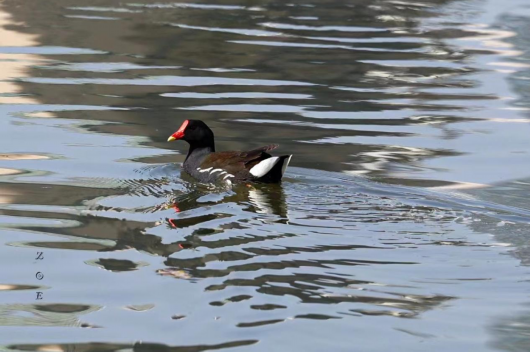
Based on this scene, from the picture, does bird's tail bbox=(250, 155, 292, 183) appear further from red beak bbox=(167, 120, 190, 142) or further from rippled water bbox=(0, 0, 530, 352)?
red beak bbox=(167, 120, 190, 142)

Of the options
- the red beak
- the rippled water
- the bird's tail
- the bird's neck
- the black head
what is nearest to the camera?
the rippled water

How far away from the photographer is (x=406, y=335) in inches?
245

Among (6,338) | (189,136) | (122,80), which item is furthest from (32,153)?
(6,338)

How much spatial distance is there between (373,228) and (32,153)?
12.9 ft

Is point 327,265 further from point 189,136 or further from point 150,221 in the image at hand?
point 189,136

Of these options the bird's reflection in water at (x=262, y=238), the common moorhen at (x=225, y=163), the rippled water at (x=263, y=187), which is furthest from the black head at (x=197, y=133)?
the bird's reflection in water at (x=262, y=238)

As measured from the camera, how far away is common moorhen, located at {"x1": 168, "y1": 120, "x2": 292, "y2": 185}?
32.9 ft

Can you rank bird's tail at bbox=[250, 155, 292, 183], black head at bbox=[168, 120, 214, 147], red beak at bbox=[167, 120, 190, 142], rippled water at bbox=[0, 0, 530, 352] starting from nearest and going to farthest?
rippled water at bbox=[0, 0, 530, 352] → bird's tail at bbox=[250, 155, 292, 183] → black head at bbox=[168, 120, 214, 147] → red beak at bbox=[167, 120, 190, 142]

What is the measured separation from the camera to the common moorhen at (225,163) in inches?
395

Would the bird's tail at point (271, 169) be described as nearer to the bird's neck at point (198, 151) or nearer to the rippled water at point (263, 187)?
the rippled water at point (263, 187)

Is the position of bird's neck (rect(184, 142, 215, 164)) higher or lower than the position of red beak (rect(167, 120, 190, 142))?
lower

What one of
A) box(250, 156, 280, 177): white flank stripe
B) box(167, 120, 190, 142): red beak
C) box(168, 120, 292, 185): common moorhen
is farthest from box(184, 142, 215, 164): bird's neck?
box(250, 156, 280, 177): white flank stripe

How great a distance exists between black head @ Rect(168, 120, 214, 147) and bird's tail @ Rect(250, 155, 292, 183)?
3.21 feet

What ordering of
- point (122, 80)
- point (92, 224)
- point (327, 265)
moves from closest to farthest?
1. point (327, 265)
2. point (92, 224)
3. point (122, 80)
